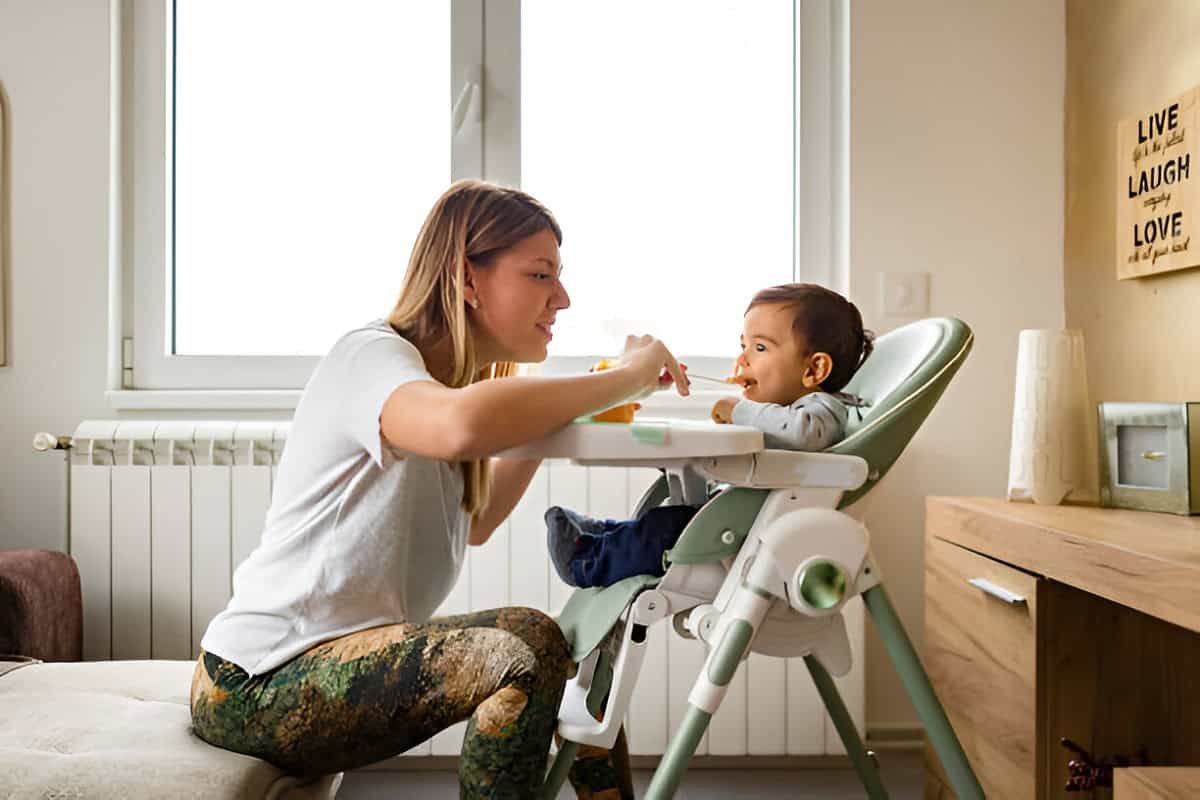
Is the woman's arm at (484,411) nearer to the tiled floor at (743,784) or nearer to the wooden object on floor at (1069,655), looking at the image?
the wooden object on floor at (1069,655)

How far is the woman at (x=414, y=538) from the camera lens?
120 cm

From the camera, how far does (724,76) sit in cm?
247

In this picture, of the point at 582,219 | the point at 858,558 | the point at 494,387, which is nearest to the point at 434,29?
the point at 582,219

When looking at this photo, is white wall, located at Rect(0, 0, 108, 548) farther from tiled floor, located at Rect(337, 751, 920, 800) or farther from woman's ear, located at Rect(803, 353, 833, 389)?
woman's ear, located at Rect(803, 353, 833, 389)

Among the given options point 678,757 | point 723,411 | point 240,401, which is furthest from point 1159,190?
point 240,401

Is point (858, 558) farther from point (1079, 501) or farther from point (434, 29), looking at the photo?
point (434, 29)

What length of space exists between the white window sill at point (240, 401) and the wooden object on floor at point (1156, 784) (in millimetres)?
1335

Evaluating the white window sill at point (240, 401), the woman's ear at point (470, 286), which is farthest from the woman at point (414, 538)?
the white window sill at point (240, 401)

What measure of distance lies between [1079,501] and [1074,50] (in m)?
1.05

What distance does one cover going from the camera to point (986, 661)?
169cm

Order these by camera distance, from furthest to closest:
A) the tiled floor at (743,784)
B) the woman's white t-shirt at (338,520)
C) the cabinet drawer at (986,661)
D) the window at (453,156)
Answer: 1. the window at (453,156)
2. the tiled floor at (743,784)
3. the cabinet drawer at (986,661)
4. the woman's white t-shirt at (338,520)

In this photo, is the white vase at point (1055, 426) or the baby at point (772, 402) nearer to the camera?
the baby at point (772, 402)

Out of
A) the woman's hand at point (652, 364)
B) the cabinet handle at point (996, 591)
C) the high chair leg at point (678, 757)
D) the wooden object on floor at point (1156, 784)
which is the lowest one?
the high chair leg at point (678, 757)

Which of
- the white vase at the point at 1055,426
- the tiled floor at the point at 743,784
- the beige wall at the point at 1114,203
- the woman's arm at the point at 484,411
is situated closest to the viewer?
the woman's arm at the point at 484,411
